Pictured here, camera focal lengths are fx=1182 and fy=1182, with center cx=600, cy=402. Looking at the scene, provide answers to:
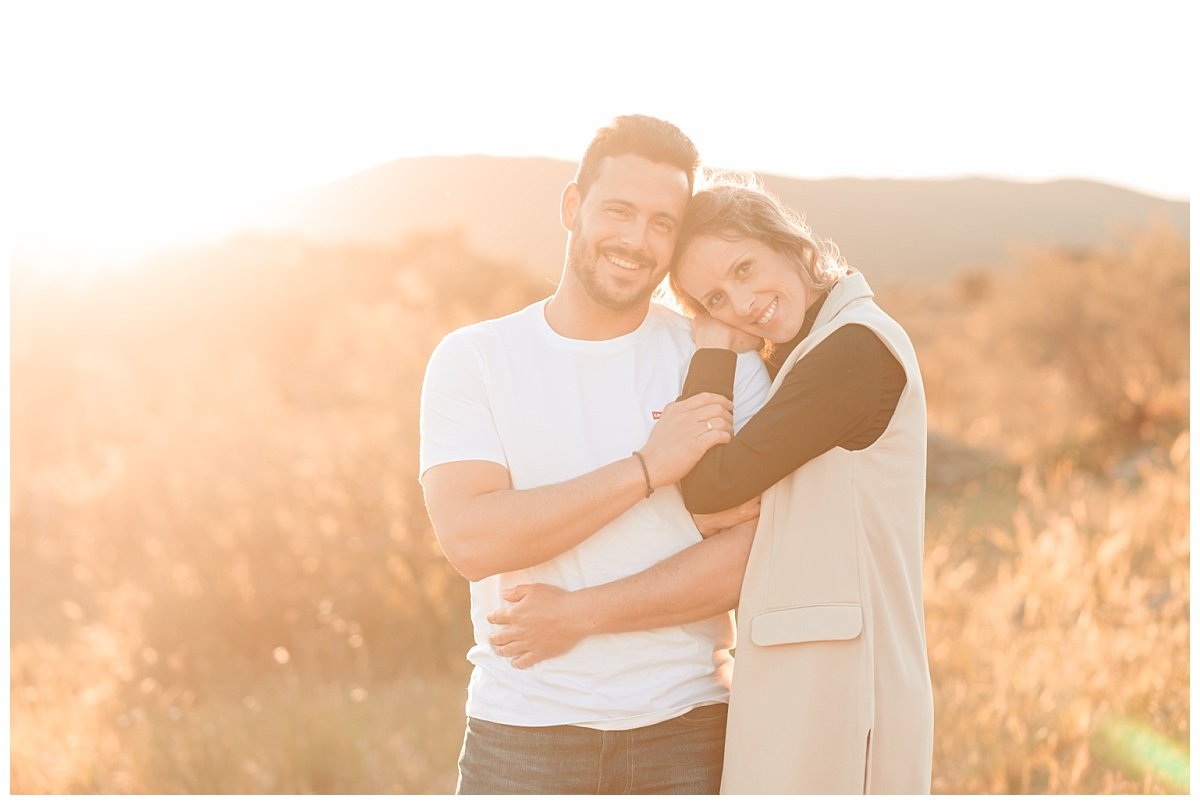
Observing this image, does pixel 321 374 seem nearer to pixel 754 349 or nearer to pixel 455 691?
pixel 455 691

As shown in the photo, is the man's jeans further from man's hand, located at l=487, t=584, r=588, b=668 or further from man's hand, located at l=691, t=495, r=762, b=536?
man's hand, located at l=691, t=495, r=762, b=536

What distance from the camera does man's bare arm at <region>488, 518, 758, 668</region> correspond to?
8.11 feet

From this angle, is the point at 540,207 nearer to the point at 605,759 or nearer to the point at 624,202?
the point at 624,202

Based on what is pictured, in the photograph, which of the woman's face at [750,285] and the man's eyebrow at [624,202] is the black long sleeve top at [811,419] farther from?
the man's eyebrow at [624,202]

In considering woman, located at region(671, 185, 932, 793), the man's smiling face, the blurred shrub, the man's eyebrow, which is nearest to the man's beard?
the man's smiling face

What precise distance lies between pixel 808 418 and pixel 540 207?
213cm

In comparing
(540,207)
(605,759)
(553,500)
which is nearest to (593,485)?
(553,500)

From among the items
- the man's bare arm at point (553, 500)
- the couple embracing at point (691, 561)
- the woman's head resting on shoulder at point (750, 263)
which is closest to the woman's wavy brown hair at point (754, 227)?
the woman's head resting on shoulder at point (750, 263)

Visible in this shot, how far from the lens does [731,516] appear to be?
257cm

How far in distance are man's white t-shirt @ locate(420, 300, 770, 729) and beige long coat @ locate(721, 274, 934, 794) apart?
0.51 ft

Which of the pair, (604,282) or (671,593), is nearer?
(671,593)

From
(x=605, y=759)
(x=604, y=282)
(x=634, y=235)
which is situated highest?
(x=634, y=235)

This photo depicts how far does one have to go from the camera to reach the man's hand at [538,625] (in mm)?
2475

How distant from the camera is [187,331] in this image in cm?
2284
